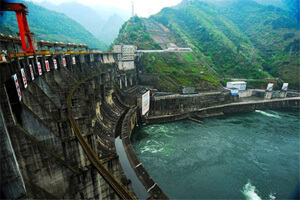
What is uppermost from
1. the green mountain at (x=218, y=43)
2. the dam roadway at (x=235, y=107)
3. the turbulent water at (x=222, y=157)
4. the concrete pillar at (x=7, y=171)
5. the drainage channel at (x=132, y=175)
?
the green mountain at (x=218, y=43)

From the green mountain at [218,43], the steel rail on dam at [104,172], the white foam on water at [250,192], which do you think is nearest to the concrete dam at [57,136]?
the steel rail on dam at [104,172]

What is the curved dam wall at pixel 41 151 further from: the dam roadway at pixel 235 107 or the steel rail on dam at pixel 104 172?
the dam roadway at pixel 235 107

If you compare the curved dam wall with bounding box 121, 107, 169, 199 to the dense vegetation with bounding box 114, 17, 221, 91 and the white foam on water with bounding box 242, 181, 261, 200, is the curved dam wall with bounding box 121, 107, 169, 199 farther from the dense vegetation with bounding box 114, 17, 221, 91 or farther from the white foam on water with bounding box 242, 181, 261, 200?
the dense vegetation with bounding box 114, 17, 221, 91

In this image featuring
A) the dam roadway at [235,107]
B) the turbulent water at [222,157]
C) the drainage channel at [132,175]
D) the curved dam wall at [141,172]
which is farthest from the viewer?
the dam roadway at [235,107]

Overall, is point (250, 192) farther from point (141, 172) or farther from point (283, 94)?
point (283, 94)

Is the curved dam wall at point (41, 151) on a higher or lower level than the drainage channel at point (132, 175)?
higher

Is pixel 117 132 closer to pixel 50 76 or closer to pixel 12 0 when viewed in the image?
pixel 50 76

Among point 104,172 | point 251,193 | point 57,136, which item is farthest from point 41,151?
point 251,193
